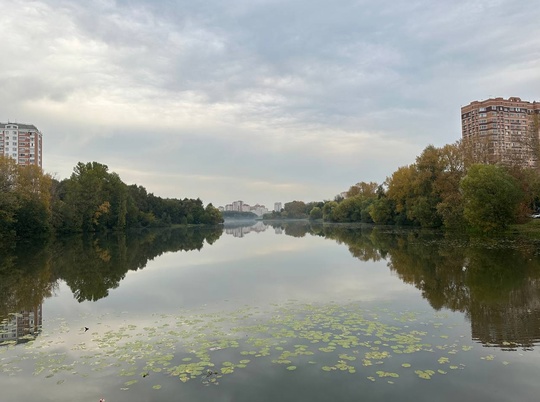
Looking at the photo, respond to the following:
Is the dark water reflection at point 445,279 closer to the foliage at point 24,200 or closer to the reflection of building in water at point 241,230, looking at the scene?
the foliage at point 24,200

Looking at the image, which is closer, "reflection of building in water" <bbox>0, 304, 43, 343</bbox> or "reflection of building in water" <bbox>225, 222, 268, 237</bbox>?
"reflection of building in water" <bbox>0, 304, 43, 343</bbox>

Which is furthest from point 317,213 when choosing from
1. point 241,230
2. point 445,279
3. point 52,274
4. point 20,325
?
point 20,325

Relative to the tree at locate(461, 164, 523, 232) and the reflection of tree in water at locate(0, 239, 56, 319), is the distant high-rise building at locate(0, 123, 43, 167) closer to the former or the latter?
the reflection of tree in water at locate(0, 239, 56, 319)

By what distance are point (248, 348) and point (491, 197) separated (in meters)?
33.2

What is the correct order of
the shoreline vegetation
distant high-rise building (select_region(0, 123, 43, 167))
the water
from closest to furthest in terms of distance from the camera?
the water, the shoreline vegetation, distant high-rise building (select_region(0, 123, 43, 167))

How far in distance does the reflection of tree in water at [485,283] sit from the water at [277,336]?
0.07m

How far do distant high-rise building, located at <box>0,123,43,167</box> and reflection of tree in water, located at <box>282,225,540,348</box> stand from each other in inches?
3711

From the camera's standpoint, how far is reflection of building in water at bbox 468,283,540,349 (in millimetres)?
8406

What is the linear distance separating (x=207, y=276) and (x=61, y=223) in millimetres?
41726

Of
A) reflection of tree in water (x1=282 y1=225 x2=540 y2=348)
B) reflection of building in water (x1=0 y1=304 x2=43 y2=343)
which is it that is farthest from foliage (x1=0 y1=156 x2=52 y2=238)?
reflection of tree in water (x1=282 y1=225 x2=540 y2=348)

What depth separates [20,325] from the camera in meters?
10.5

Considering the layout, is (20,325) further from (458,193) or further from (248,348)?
(458,193)

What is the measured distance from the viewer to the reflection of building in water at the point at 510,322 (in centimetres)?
841

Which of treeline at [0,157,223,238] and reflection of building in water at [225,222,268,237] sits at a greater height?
treeline at [0,157,223,238]
